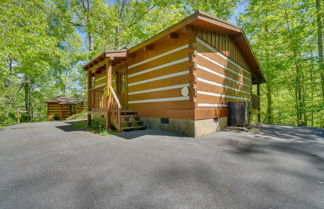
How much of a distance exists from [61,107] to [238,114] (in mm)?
19946

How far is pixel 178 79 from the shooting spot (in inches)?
200

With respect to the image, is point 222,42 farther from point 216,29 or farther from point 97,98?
point 97,98

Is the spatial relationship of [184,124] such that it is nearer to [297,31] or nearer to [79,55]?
[297,31]

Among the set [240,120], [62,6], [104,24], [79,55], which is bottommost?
[240,120]

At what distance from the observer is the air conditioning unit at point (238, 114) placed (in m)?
6.20

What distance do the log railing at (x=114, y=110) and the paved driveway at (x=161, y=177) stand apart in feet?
6.67

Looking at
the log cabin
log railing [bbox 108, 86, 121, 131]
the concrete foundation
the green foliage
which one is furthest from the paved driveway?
the green foliage

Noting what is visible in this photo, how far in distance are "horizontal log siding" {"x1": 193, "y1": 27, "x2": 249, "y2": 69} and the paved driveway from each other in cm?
412

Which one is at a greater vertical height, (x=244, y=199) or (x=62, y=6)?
(x=62, y=6)

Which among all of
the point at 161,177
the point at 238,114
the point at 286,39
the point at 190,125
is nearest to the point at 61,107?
the point at 190,125

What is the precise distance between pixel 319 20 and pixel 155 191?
14.4 m

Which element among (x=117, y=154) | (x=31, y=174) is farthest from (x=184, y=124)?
(x=31, y=174)

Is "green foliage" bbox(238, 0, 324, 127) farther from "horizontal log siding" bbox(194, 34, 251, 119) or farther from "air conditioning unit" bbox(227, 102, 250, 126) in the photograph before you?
"air conditioning unit" bbox(227, 102, 250, 126)

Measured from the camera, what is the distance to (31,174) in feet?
7.52
